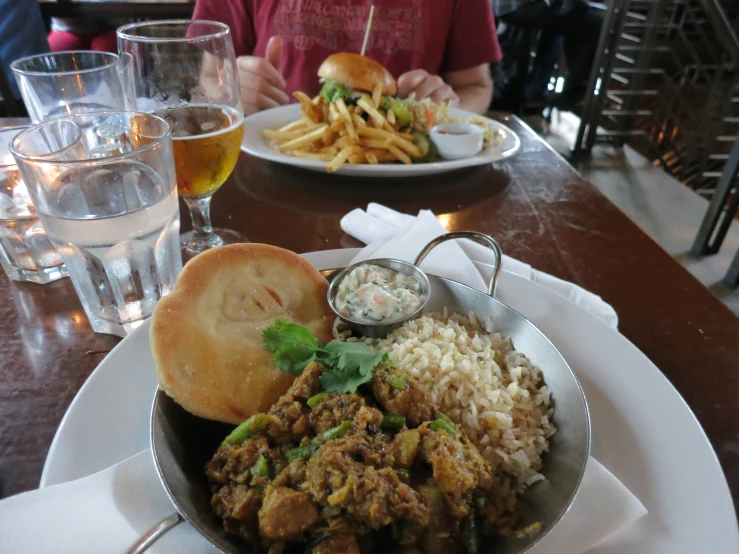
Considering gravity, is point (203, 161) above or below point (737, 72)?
above

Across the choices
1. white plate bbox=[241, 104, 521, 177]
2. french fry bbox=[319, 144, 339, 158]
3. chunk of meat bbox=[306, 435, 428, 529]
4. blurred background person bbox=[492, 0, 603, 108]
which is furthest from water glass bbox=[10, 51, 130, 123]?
blurred background person bbox=[492, 0, 603, 108]

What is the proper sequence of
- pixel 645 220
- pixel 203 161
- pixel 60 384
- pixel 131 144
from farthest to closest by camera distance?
1. pixel 645 220
2. pixel 203 161
3. pixel 131 144
4. pixel 60 384

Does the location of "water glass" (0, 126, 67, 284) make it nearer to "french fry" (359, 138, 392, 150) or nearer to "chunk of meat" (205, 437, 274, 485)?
"chunk of meat" (205, 437, 274, 485)

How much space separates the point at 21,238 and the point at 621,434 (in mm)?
1769

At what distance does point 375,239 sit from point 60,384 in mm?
1049

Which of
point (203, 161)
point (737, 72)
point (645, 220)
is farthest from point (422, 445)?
point (737, 72)

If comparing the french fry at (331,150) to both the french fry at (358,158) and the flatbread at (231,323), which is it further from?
the flatbread at (231,323)

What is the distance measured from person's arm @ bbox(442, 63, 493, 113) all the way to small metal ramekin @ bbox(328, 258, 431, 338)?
8.13 ft

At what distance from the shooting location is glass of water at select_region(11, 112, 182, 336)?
1.29m

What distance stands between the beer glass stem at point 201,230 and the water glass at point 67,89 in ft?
1.64

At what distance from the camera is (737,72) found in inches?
199

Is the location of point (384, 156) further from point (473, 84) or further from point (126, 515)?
point (126, 515)

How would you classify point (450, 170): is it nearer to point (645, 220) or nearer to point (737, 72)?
point (645, 220)

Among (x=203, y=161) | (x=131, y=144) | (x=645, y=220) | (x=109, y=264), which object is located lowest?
(x=645, y=220)
